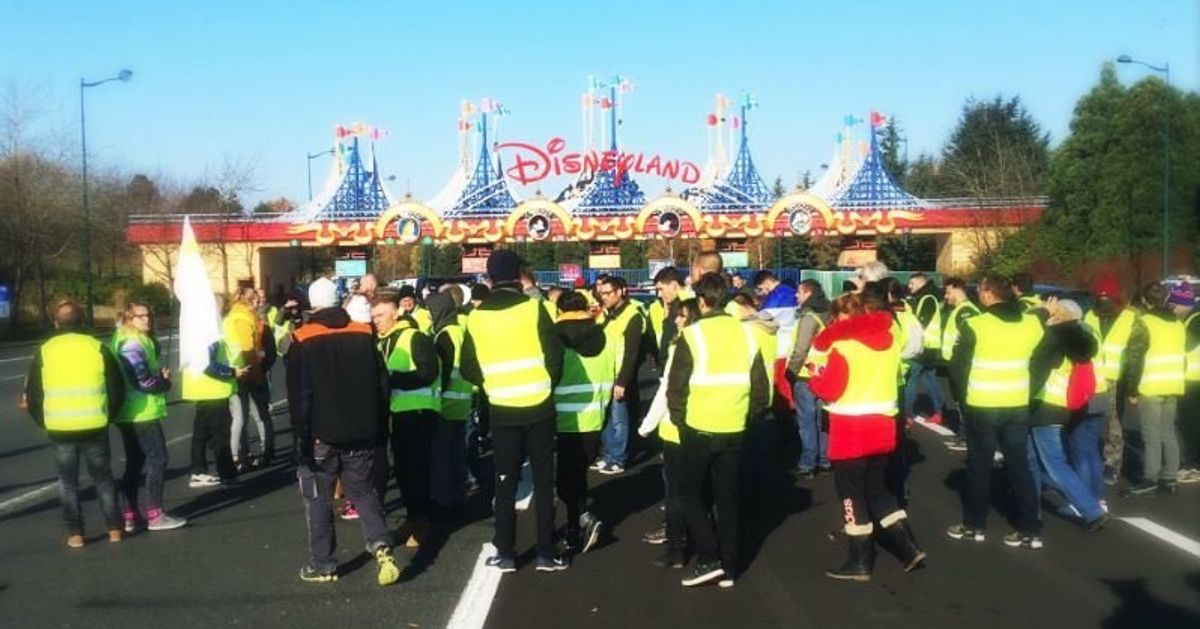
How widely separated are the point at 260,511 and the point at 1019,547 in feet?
19.5

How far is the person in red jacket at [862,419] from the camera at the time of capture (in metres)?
7.67

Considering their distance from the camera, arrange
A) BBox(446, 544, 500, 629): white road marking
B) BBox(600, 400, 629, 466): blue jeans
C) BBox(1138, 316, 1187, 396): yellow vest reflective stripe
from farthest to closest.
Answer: BBox(600, 400, 629, 466): blue jeans → BBox(1138, 316, 1187, 396): yellow vest reflective stripe → BBox(446, 544, 500, 629): white road marking

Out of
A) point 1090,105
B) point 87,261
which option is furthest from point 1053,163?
point 87,261

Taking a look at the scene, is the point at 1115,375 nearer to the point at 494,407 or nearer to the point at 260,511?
the point at 494,407

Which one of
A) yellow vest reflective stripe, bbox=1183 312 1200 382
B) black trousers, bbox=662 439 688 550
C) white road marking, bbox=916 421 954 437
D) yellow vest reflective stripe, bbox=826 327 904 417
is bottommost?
white road marking, bbox=916 421 954 437

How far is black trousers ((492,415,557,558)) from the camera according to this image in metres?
7.95

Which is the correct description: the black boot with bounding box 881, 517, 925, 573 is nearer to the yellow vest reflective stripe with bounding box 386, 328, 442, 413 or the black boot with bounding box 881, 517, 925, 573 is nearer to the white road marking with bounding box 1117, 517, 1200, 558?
the white road marking with bounding box 1117, 517, 1200, 558

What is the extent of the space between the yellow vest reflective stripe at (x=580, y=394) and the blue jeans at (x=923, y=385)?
6721mm

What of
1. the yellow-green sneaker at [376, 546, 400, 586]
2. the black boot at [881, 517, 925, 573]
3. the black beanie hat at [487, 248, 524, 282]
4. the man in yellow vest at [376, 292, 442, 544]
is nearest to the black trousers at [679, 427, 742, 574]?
the black boot at [881, 517, 925, 573]

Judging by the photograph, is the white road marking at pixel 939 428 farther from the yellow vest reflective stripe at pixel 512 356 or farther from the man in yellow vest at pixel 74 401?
the man in yellow vest at pixel 74 401

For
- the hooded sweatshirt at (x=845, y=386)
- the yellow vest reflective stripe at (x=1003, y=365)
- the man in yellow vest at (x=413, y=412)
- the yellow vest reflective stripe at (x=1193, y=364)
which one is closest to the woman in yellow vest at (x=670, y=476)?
the hooded sweatshirt at (x=845, y=386)

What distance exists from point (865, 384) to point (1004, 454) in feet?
5.20

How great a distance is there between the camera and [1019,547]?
859cm

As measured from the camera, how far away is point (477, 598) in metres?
7.41
